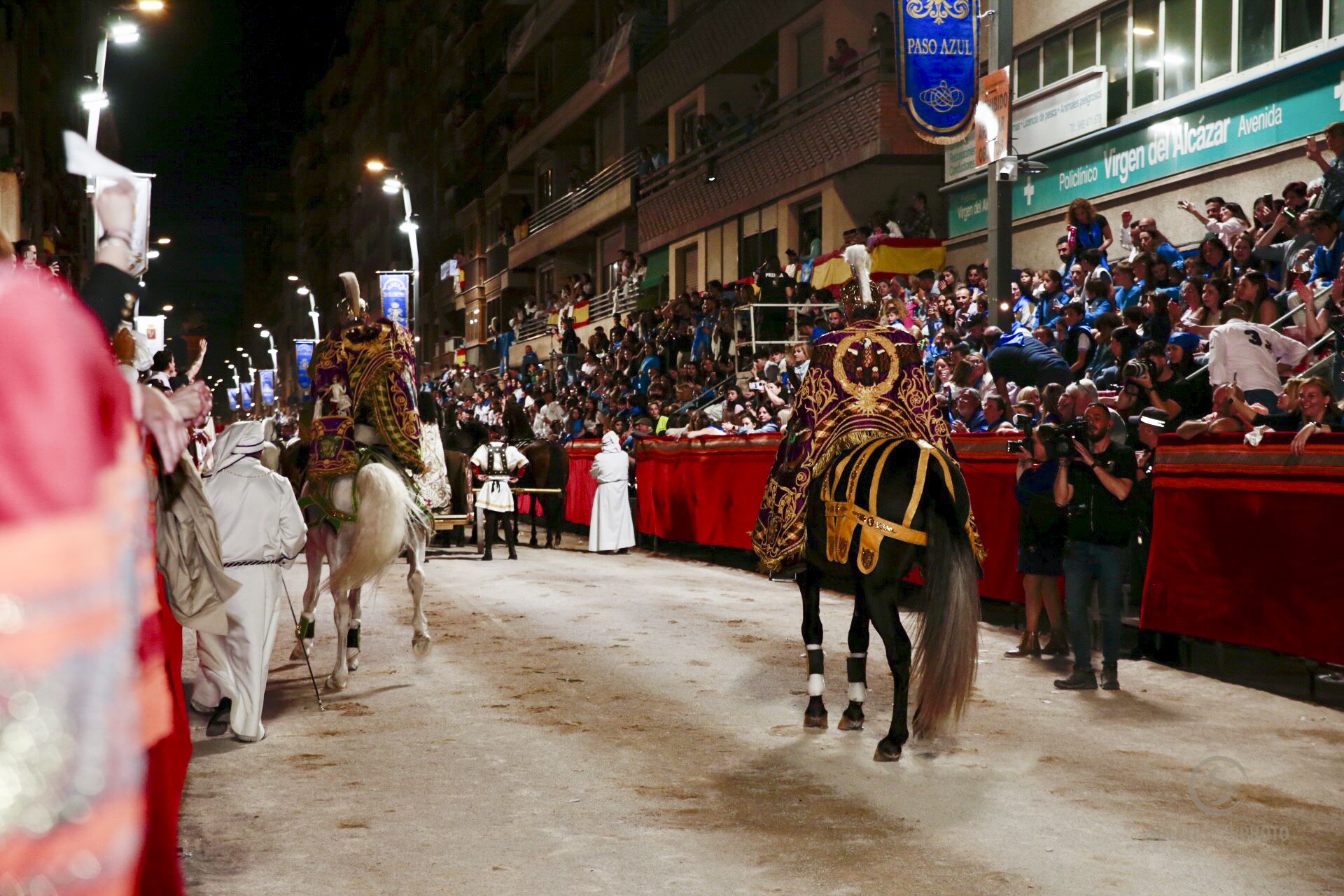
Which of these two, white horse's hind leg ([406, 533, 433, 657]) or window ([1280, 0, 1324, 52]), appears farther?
window ([1280, 0, 1324, 52])

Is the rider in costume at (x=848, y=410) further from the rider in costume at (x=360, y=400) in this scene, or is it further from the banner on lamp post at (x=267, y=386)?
the banner on lamp post at (x=267, y=386)

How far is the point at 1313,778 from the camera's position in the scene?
22.9ft

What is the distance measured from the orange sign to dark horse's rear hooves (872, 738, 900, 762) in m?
9.79

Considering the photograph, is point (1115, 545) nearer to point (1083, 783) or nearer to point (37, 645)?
point (1083, 783)

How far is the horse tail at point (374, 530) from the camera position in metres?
9.75

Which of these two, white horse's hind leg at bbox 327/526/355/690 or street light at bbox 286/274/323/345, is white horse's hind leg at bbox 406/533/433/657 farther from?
street light at bbox 286/274/323/345

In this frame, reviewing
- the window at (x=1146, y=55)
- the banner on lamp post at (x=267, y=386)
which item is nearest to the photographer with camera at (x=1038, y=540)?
the window at (x=1146, y=55)

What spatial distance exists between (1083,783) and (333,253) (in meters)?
121

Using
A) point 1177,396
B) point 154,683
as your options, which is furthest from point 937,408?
point 154,683

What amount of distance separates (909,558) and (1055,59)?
16.7 meters

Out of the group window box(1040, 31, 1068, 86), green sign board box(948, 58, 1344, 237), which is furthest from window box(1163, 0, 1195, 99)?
window box(1040, 31, 1068, 86)

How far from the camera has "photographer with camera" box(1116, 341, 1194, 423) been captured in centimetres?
1174

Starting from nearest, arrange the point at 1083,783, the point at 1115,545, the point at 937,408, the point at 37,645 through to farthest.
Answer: the point at 37,645 → the point at 1083,783 → the point at 937,408 → the point at 1115,545

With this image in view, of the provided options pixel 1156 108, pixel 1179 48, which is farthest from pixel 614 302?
pixel 1179 48
